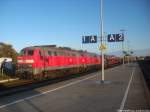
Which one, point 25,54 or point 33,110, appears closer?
point 33,110

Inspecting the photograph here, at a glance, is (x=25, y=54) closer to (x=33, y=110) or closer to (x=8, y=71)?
(x=8, y=71)

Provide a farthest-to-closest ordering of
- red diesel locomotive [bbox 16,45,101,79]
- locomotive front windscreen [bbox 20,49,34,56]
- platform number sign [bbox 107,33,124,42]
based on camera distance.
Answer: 1. platform number sign [bbox 107,33,124,42]
2. locomotive front windscreen [bbox 20,49,34,56]
3. red diesel locomotive [bbox 16,45,101,79]

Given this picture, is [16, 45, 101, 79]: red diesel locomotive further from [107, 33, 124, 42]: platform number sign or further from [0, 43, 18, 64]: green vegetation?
[0, 43, 18, 64]: green vegetation

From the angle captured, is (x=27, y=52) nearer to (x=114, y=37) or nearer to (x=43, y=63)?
(x=43, y=63)

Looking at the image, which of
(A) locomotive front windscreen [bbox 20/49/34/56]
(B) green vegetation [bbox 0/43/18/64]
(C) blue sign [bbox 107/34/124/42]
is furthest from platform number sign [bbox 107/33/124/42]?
(B) green vegetation [bbox 0/43/18/64]

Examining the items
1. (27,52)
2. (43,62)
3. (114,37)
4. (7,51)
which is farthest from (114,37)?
(7,51)

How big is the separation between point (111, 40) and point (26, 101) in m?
16.6

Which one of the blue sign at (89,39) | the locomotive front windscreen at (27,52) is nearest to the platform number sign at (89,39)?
the blue sign at (89,39)

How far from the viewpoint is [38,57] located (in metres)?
26.8

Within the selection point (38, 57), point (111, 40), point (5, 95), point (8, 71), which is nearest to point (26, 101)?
point (5, 95)

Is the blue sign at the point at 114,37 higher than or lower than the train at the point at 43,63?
higher

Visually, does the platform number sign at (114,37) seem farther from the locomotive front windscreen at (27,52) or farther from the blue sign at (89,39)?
the locomotive front windscreen at (27,52)

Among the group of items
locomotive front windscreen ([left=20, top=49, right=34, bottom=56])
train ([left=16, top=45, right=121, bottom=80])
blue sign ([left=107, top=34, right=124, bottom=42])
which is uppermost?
blue sign ([left=107, top=34, right=124, bottom=42])

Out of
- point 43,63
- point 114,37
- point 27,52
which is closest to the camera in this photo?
point 27,52
